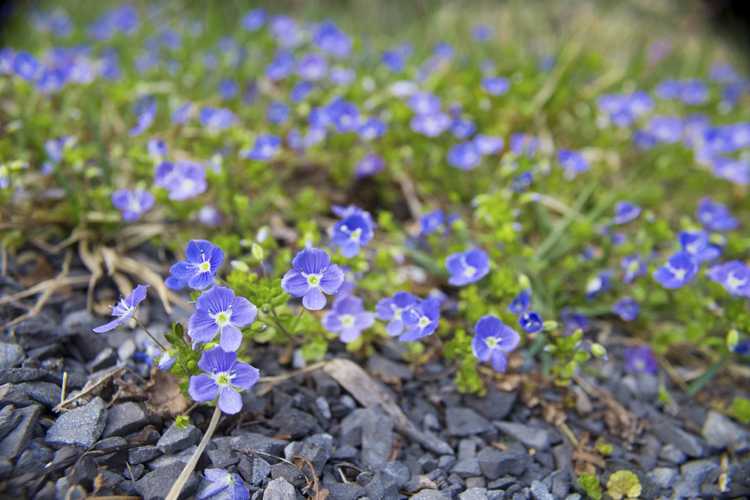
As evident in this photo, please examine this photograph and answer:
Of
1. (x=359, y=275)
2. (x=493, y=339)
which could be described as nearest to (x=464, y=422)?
(x=493, y=339)

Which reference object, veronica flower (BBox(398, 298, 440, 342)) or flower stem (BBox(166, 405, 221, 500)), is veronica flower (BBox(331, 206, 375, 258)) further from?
flower stem (BBox(166, 405, 221, 500))

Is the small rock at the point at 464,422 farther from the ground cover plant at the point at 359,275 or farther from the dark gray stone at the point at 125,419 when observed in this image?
the dark gray stone at the point at 125,419

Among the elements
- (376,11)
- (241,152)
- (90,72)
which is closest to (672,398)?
(241,152)

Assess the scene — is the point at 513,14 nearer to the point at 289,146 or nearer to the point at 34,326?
the point at 289,146

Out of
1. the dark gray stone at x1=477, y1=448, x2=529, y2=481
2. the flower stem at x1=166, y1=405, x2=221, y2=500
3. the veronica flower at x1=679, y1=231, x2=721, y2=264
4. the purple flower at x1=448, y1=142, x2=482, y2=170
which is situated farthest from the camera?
the purple flower at x1=448, y1=142, x2=482, y2=170

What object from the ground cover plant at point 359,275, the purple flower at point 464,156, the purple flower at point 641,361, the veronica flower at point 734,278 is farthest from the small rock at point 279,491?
the purple flower at point 464,156

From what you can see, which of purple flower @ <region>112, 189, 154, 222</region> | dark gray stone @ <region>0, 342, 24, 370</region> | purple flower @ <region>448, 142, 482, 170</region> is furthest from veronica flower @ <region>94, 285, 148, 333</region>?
purple flower @ <region>448, 142, 482, 170</region>
